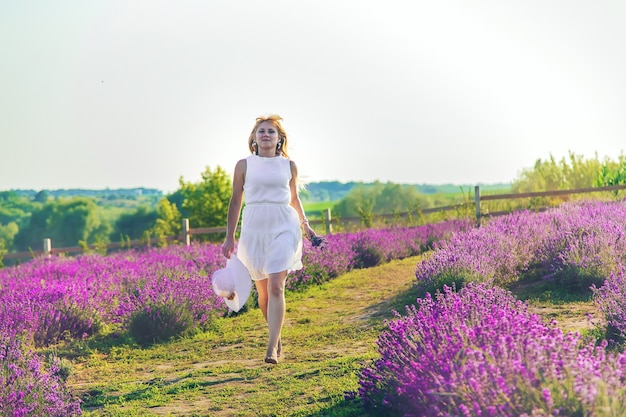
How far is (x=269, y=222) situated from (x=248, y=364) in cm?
142

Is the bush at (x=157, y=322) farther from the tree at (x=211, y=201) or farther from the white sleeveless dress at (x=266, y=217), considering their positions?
the tree at (x=211, y=201)

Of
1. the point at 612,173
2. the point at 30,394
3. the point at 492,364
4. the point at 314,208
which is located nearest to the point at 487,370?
the point at 492,364

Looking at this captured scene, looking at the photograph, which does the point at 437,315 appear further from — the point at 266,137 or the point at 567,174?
the point at 567,174

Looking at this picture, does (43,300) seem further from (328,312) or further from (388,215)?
(388,215)

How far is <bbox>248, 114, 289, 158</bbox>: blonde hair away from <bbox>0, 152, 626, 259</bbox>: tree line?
27.4 inches

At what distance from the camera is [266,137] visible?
5.84 m

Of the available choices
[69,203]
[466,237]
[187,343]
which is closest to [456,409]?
[187,343]

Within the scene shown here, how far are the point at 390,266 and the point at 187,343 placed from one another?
225 inches

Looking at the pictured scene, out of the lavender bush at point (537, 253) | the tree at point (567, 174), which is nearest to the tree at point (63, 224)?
the tree at point (567, 174)

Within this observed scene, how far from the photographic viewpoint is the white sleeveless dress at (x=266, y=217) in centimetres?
574

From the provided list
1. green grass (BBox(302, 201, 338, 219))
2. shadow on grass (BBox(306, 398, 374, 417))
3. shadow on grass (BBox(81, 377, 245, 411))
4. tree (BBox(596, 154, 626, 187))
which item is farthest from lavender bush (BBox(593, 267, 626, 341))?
green grass (BBox(302, 201, 338, 219))

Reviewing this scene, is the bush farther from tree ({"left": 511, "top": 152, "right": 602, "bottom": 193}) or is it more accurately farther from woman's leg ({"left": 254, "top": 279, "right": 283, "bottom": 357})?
tree ({"left": 511, "top": 152, "right": 602, "bottom": 193})

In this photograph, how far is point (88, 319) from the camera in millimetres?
8188

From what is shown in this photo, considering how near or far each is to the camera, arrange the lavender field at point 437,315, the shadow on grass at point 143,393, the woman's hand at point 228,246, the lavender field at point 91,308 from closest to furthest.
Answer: the lavender field at point 437,315 < the lavender field at point 91,308 < the shadow on grass at point 143,393 < the woman's hand at point 228,246
